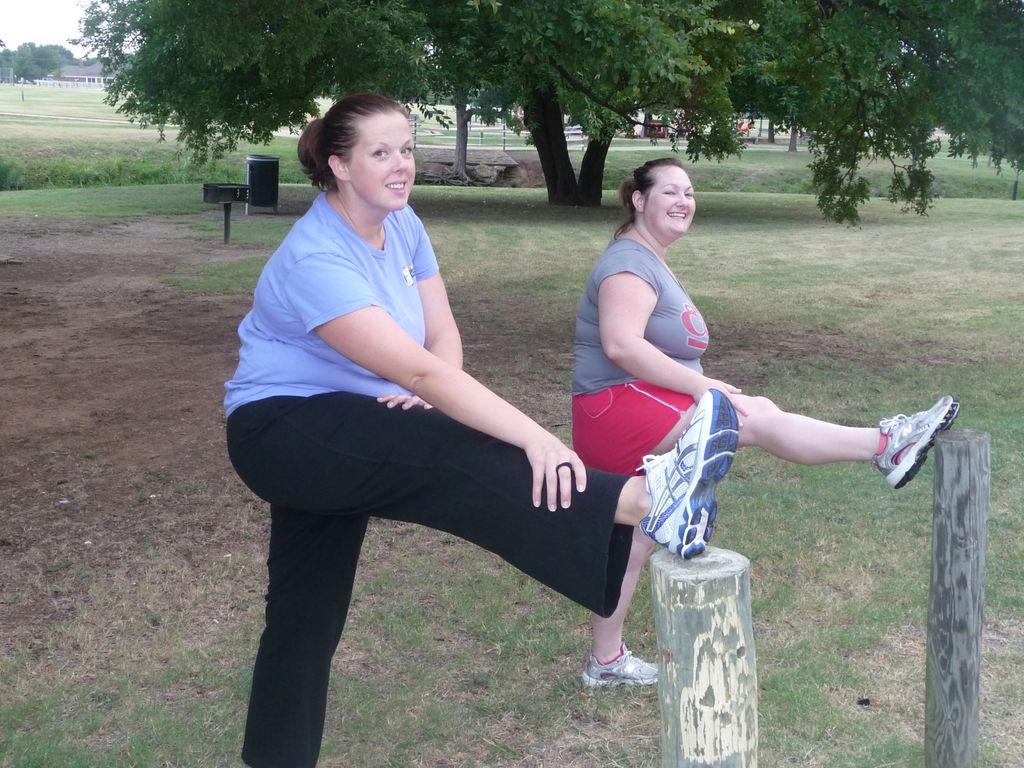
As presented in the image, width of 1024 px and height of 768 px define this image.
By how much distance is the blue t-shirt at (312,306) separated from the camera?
9.37ft

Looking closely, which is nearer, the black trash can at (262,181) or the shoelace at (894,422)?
the shoelace at (894,422)

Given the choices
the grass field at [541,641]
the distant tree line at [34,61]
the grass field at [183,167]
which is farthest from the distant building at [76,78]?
the grass field at [541,641]

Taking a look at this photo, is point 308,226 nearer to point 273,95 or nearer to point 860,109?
point 860,109

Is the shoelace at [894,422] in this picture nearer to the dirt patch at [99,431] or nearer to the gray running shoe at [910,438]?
the gray running shoe at [910,438]

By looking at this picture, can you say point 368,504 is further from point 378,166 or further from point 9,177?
point 9,177

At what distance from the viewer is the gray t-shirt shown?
165 inches

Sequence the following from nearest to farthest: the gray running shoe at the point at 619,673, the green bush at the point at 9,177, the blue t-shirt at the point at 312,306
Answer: the blue t-shirt at the point at 312,306 → the gray running shoe at the point at 619,673 → the green bush at the point at 9,177

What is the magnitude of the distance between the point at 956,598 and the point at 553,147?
90.6 ft

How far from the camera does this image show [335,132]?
10.1 feet

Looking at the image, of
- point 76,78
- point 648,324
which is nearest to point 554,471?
point 648,324

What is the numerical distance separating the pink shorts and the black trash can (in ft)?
70.3

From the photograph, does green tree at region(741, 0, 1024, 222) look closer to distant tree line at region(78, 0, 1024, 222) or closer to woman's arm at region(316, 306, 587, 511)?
distant tree line at region(78, 0, 1024, 222)

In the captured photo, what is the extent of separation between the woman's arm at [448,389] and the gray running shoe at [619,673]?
1.86m

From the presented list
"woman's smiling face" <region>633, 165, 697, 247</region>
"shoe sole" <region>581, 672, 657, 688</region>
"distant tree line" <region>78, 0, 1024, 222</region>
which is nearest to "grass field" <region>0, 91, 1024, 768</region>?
"shoe sole" <region>581, 672, 657, 688</region>
